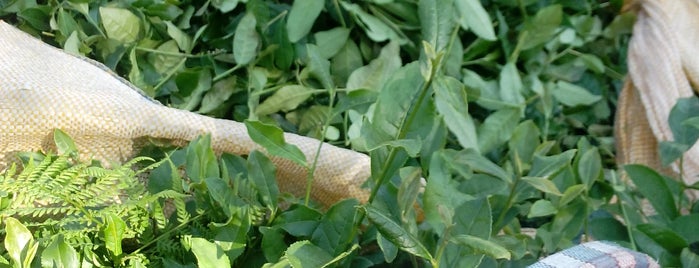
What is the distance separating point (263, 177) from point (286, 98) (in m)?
0.22

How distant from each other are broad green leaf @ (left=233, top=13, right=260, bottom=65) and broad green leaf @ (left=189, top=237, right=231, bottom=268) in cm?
34

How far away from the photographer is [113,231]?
40 cm

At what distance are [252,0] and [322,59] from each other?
4.1 inches

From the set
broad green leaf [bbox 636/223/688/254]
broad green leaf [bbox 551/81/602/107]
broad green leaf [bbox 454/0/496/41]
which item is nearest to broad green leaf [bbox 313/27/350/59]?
broad green leaf [bbox 454/0/496/41]

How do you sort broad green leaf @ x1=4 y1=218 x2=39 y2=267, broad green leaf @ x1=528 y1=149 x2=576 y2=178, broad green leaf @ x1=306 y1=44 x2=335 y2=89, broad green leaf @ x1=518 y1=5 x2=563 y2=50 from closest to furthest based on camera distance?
broad green leaf @ x1=4 y1=218 x2=39 y2=267, broad green leaf @ x1=528 y1=149 x2=576 y2=178, broad green leaf @ x1=306 y1=44 x2=335 y2=89, broad green leaf @ x1=518 y1=5 x2=563 y2=50

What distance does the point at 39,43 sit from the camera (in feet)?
2.07

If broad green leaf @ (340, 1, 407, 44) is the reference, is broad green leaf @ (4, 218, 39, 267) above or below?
above

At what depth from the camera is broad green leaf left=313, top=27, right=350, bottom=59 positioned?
2.41ft

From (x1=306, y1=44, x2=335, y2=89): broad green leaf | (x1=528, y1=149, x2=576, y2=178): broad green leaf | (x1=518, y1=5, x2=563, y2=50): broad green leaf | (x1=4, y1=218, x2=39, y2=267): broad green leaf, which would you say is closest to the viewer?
(x1=4, y1=218, x2=39, y2=267): broad green leaf

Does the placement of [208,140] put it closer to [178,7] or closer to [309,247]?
[309,247]

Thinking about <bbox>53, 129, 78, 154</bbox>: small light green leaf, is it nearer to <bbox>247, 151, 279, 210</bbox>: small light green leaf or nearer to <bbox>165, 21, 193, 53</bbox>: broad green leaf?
<bbox>247, 151, 279, 210</bbox>: small light green leaf

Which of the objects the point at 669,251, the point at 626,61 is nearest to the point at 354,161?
the point at 669,251

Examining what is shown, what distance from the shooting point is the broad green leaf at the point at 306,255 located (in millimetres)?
390

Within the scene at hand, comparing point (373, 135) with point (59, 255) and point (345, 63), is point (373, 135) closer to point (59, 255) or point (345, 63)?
point (59, 255)
